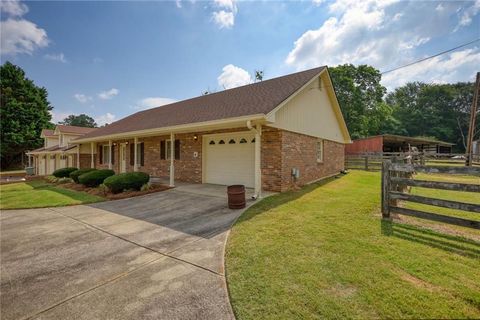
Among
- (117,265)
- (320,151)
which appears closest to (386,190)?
(117,265)

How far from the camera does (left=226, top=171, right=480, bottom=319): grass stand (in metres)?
2.39

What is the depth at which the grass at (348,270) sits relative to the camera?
7.83 feet

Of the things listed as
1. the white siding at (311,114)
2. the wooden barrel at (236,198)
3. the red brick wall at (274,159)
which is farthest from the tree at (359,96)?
the wooden barrel at (236,198)

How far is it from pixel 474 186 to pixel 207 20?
11.5 metres

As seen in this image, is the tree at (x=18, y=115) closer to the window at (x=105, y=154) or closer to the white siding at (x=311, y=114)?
the window at (x=105, y=154)

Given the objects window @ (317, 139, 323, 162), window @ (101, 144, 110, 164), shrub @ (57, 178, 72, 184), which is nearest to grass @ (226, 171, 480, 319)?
window @ (317, 139, 323, 162)

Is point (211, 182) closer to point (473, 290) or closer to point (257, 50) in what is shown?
point (257, 50)

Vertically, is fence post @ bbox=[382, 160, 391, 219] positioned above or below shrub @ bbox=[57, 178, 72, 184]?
above

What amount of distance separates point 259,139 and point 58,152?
2252 centimetres

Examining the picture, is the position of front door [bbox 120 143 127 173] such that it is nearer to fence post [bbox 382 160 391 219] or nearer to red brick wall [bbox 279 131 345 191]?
red brick wall [bbox 279 131 345 191]

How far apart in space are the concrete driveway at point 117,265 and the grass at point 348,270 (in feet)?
1.35

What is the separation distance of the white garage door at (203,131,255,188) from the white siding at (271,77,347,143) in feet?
5.32

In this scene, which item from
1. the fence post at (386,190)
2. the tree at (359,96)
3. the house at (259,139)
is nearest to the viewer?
the fence post at (386,190)

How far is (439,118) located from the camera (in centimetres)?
4941
